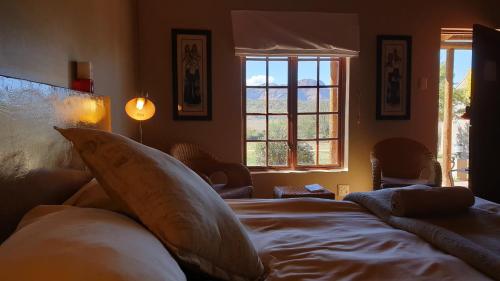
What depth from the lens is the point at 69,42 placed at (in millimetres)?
1776

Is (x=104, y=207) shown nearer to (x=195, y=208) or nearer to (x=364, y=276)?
(x=195, y=208)

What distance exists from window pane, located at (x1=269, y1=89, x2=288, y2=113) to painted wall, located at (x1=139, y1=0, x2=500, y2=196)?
368 mm

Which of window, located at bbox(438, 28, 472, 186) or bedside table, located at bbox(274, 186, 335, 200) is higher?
window, located at bbox(438, 28, 472, 186)

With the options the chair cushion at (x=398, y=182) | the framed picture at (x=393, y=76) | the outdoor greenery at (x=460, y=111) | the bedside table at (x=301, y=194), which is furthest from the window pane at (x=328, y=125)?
the outdoor greenery at (x=460, y=111)

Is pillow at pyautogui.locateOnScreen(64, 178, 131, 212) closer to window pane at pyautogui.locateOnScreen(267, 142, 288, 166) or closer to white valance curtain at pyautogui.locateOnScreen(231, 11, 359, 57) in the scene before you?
white valance curtain at pyautogui.locateOnScreen(231, 11, 359, 57)

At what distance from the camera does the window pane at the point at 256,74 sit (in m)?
4.18

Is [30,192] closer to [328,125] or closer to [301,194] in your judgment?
[301,194]

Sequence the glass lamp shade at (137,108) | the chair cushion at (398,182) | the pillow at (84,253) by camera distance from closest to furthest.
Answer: the pillow at (84,253), the glass lamp shade at (137,108), the chair cushion at (398,182)

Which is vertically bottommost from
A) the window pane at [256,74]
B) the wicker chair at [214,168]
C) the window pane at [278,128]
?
the wicker chair at [214,168]

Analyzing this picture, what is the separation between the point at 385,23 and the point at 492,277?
3612 millimetres

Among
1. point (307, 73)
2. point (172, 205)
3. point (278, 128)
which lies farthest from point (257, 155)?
point (172, 205)

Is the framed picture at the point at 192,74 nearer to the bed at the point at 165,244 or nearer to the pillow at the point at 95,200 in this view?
the bed at the point at 165,244

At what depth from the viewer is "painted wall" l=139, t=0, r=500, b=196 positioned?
396cm

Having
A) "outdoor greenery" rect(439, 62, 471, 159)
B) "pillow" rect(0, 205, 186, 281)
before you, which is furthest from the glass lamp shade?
"outdoor greenery" rect(439, 62, 471, 159)
